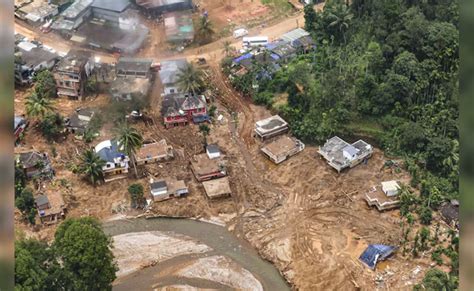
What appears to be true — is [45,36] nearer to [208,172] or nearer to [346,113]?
[208,172]

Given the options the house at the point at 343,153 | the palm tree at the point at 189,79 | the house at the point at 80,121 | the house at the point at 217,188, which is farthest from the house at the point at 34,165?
the house at the point at 343,153

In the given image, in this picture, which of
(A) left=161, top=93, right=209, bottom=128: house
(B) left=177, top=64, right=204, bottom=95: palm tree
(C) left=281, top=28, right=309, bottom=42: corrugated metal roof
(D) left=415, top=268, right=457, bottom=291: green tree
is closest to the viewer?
(D) left=415, top=268, right=457, bottom=291: green tree

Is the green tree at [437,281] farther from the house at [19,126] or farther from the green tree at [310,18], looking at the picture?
the house at [19,126]

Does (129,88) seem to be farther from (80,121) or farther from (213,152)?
(213,152)

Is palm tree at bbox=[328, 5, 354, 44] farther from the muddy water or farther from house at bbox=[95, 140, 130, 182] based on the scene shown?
the muddy water

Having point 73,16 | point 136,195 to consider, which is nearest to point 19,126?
point 136,195

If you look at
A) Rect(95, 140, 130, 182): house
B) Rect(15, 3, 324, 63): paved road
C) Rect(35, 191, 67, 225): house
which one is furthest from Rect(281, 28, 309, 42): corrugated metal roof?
Rect(35, 191, 67, 225): house

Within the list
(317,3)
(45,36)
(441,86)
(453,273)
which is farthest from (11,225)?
(317,3)
